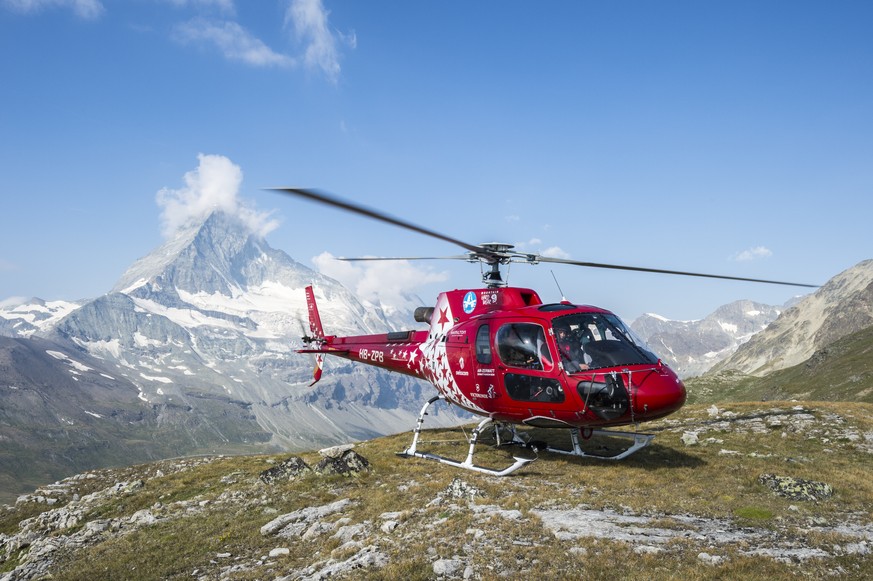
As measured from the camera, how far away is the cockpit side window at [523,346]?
1625cm

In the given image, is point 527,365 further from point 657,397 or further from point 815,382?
point 815,382

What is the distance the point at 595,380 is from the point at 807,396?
108 m

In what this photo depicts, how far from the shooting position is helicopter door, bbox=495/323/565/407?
52.5 feet

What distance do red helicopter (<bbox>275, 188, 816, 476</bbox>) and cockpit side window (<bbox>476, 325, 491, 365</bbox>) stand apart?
3cm

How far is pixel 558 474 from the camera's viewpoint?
1675 centimetres

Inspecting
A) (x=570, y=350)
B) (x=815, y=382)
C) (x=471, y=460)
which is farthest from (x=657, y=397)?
(x=815, y=382)

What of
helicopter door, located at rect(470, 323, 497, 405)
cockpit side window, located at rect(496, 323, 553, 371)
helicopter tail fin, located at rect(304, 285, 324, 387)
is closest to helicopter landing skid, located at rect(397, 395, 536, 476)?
helicopter door, located at rect(470, 323, 497, 405)

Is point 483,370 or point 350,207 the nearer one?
point 350,207

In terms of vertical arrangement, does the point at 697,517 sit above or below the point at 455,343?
below

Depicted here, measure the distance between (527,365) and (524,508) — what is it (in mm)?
4562

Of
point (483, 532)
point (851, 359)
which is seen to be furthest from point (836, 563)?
point (851, 359)

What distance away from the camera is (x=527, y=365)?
16.5m

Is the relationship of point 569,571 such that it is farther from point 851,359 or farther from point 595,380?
point 851,359

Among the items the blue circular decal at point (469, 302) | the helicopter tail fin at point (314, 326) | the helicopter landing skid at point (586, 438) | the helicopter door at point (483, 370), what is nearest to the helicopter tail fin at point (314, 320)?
the helicopter tail fin at point (314, 326)
